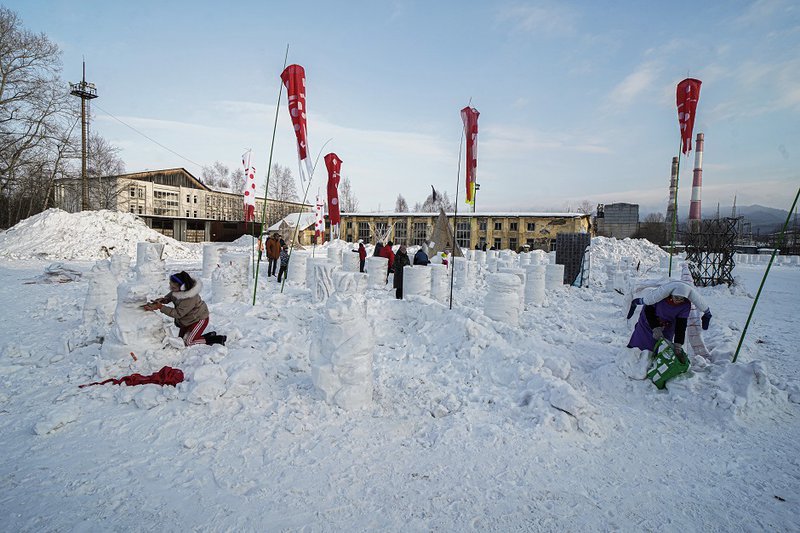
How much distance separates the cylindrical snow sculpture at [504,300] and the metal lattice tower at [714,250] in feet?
37.4

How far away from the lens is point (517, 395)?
173 inches

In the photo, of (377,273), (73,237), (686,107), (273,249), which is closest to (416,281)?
(377,273)

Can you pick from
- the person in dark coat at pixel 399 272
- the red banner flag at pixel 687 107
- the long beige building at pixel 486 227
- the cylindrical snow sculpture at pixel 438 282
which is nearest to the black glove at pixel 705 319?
the red banner flag at pixel 687 107

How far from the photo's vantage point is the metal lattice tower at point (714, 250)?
45.7 feet

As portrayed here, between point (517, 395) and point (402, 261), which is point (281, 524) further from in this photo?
point (402, 261)

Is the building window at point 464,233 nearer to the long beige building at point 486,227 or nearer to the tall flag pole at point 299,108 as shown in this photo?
the long beige building at point 486,227

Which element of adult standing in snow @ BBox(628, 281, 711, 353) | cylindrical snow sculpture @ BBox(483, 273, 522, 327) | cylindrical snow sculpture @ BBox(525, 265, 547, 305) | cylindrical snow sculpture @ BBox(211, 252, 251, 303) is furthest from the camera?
cylindrical snow sculpture @ BBox(525, 265, 547, 305)

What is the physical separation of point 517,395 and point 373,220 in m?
38.1

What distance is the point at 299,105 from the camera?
307 inches

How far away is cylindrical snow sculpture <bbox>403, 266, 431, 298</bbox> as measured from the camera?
893 centimetres

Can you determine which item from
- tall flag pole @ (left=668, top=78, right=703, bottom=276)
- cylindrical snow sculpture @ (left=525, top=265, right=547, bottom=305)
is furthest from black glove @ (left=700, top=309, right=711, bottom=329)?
cylindrical snow sculpture @ (left=525, top=265, right=547, bottom=305)

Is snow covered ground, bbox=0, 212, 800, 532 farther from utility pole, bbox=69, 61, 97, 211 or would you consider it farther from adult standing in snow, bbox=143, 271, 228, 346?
utility pole, bbox=69, 61, 97, 211

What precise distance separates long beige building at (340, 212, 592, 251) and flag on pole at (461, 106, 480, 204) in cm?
2309

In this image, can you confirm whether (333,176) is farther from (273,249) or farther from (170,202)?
(170,202)
